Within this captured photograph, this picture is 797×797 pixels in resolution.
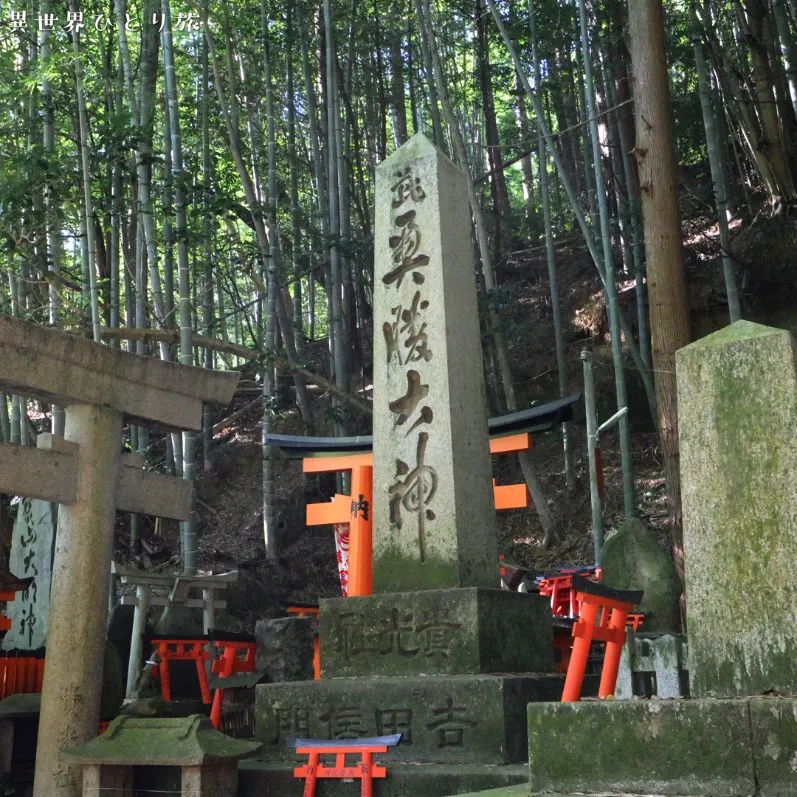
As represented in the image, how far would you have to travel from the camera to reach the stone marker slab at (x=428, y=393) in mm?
5238

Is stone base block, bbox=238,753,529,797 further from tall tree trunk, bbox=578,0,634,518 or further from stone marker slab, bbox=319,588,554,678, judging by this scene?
tall tree trunk, bbox=578,0,634,518

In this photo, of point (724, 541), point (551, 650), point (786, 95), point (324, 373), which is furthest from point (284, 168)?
point (724, 541)

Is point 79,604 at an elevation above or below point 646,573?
below

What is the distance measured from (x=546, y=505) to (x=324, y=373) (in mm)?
5040

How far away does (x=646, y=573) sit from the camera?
7406 mm

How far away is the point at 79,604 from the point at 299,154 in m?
13.3

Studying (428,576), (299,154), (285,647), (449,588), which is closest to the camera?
(449,588)

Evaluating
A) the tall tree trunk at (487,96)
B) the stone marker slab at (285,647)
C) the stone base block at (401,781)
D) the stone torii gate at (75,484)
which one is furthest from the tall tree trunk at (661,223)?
the stone base block at (401,781)

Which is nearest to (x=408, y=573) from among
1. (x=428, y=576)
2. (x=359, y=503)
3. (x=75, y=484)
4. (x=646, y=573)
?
(x=428, y=576)

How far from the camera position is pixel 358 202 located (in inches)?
617

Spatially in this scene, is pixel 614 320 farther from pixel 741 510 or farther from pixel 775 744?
pixel 775 744

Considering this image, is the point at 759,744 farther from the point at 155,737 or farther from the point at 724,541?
the point at 155,737

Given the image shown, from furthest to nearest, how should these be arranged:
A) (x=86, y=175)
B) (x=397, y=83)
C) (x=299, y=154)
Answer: (x=299, y=154)
(x=397, y=83)
(x=86, y=175)

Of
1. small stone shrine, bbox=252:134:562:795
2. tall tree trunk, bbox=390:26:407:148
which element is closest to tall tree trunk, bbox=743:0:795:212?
tall tree trunk, bbox=390:26:407:148
